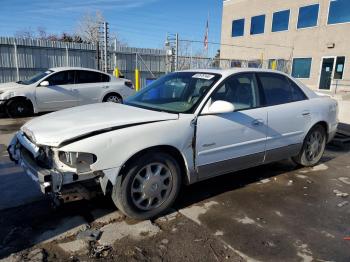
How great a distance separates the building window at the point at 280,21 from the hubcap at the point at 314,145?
847 inches

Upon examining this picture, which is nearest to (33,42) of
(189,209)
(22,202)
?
(22,202)

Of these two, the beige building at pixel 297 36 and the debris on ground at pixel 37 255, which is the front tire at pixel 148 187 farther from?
the beige building at pixel 297 36

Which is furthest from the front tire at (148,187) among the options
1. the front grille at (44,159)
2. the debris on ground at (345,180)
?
the debris on ground at (345,180)

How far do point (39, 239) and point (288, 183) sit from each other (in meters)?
3.51

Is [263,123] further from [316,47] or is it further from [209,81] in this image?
[316,47]

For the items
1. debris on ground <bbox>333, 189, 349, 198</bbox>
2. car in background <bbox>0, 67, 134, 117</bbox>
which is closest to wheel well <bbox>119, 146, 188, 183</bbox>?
debris on ground <bbox>333, 189, 349, 198</bbox>

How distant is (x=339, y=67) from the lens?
68.7 feet

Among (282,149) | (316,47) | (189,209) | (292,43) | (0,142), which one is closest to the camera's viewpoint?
(189,209)

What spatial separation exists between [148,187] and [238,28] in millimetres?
28077

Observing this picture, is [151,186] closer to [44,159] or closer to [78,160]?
[78,160]

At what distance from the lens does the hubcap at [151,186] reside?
3.41 metres

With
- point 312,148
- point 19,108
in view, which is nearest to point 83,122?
point 312,148

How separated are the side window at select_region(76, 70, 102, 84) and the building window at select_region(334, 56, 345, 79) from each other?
16.9m

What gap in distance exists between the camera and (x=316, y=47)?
22.5 metres
